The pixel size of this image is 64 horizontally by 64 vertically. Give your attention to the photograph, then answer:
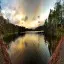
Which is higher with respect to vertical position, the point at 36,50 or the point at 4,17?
the point at 4,17

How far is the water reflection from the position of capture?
1075 centimetres

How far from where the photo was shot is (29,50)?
11422 mm

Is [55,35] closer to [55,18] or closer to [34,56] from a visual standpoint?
[55,18]

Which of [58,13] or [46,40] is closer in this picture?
[58,13]

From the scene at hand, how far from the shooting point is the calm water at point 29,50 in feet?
35.3

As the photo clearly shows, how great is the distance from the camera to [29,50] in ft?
37.5

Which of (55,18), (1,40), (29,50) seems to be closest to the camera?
(1,40)

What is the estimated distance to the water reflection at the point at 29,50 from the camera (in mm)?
10750

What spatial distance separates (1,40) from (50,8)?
2.60m

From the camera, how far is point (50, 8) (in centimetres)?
1057

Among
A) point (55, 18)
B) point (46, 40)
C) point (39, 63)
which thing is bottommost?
point (39, 63)

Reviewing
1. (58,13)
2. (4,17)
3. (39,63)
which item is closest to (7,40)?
(4,17)

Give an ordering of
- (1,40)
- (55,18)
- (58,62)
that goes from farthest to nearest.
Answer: (55,18) → (1,40) → (58,62)

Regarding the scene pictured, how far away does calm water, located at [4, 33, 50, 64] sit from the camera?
35.3 ft
